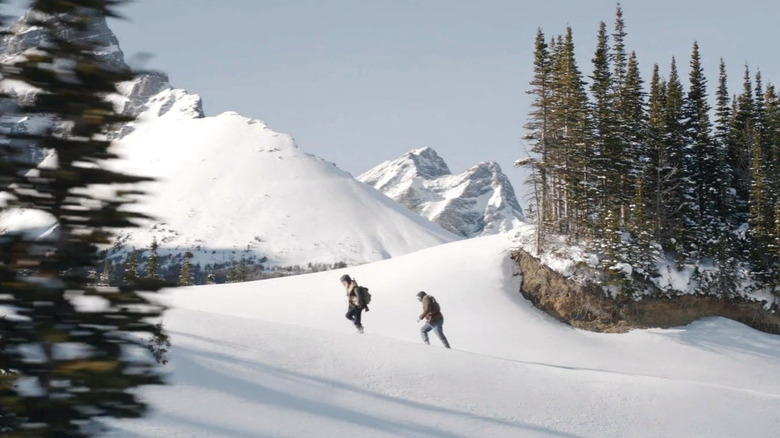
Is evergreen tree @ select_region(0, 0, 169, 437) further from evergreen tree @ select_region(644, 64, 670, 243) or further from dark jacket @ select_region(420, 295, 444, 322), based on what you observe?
evergreen tree @ select_region(644, 64, 670, 243)

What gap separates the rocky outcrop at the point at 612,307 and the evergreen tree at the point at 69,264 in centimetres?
3201

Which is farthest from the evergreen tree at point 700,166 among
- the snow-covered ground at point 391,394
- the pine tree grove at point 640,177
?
the snow-covered ground at point 391,394

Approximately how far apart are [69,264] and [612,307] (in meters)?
33.7

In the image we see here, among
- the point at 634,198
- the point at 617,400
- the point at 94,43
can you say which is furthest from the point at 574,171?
the point at 94,43

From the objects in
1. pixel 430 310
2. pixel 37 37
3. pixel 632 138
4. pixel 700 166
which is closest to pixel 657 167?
pixel 632 138

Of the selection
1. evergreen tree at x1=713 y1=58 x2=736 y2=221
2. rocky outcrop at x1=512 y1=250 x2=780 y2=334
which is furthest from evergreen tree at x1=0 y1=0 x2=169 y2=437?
evergreen tree at x1=713 y1=58 x2=736 y2=221

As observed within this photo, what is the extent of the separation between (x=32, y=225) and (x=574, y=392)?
1567 cm

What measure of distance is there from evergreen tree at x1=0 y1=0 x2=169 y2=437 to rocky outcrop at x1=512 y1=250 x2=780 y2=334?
32013 mm

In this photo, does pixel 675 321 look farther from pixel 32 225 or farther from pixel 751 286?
pixel 32 225

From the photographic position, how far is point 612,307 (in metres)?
35.1

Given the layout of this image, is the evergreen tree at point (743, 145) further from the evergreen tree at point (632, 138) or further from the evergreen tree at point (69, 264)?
the evergreen tree at point (69, 264)

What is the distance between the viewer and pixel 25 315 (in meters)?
3.78

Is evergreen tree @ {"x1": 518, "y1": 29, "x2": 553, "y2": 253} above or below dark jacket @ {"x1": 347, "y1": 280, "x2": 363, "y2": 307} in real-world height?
above

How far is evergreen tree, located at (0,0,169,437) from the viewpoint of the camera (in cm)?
373
